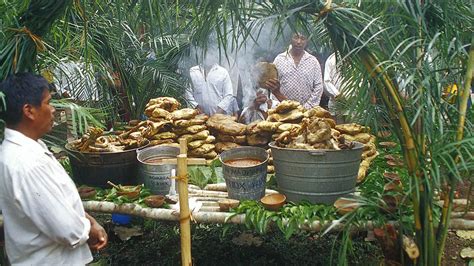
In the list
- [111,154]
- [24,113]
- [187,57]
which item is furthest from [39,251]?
[187,57]

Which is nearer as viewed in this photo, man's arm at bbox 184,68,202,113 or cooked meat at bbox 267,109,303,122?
cooked meat at bbox 267,109,303,122

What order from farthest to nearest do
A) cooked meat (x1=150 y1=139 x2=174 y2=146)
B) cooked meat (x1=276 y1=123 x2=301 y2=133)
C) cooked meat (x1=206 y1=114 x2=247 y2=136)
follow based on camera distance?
cooked meat (x1=206 y1=114 x2=247 y2=136)
cooked meat (x1=150 y1=139 x2=174 y2=146)
cooked meat (x1=276 y1=123 x2=301 y2=133)

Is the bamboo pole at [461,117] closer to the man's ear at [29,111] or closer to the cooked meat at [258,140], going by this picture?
the cooked meat at [258,140]

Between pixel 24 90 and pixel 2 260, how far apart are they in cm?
152

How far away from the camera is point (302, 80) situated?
17.7 feet

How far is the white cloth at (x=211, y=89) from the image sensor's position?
580 cm

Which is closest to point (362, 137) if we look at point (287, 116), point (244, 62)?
point (287, 116)

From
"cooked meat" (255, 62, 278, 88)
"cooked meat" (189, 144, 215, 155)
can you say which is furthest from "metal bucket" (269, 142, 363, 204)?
"cooked meat" (255, 62, 278, 88)

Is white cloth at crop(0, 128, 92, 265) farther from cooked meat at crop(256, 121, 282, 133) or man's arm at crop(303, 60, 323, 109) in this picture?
man's arm at crop(303, 60, 323, 109)

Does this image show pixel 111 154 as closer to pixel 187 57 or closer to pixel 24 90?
pixel 24 90

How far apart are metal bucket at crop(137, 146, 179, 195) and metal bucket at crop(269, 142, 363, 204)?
872 mm

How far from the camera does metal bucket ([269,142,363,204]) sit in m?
2.93

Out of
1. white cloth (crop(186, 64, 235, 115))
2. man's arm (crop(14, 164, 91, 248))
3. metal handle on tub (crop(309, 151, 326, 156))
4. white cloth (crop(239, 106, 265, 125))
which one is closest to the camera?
man's arm (crop(14, 164, 91, 248))

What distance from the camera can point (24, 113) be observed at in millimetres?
1930
